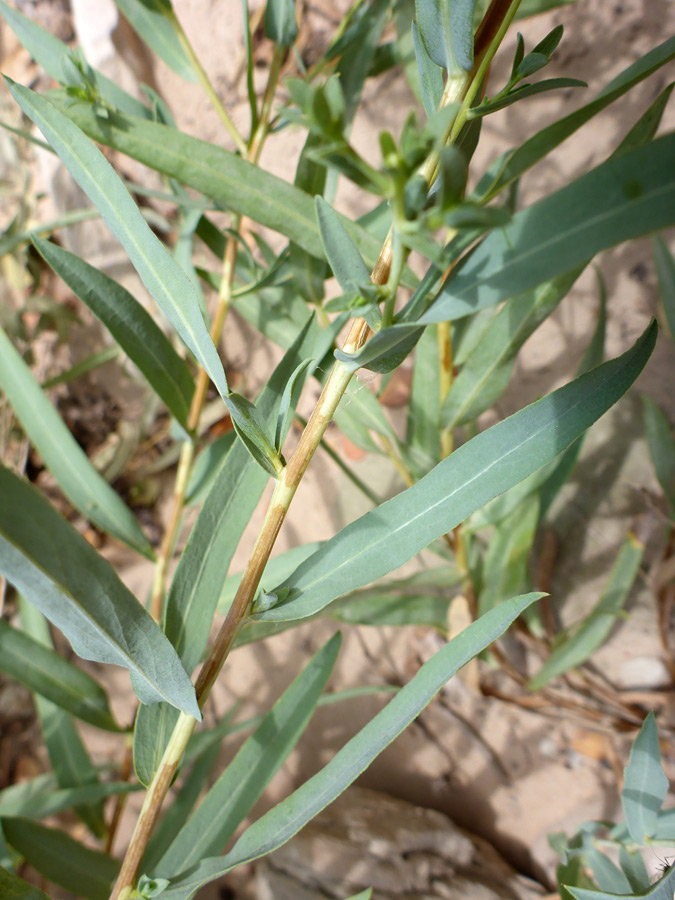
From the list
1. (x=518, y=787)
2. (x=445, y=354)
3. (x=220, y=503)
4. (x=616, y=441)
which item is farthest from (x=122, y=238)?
(x=518, y=787)

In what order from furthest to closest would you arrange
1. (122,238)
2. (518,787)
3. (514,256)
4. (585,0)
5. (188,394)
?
(518,787) < (585,0) < (188,394) < (122,238) < (514,256)

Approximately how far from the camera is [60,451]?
2.61 feet

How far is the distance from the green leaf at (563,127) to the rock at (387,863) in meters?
1.14

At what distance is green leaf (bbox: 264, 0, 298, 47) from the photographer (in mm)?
709

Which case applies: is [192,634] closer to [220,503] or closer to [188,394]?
[220,503]

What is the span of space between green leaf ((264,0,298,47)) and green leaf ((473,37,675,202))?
18.0 inches

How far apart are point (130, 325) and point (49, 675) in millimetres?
488

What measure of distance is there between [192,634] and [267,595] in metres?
0.13

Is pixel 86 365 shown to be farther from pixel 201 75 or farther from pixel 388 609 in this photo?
pixel 388 609

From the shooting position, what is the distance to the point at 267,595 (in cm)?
46

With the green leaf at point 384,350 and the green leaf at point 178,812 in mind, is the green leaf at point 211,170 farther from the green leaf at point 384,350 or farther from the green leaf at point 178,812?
the green leaf at point 178,812

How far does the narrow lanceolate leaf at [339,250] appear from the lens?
39 cm

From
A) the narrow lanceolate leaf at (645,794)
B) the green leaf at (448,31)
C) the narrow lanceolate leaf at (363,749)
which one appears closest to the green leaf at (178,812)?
the narrow lanceolate leaf at (363,749)

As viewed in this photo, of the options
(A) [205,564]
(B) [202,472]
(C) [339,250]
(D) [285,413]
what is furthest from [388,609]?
(C) [339,250]
